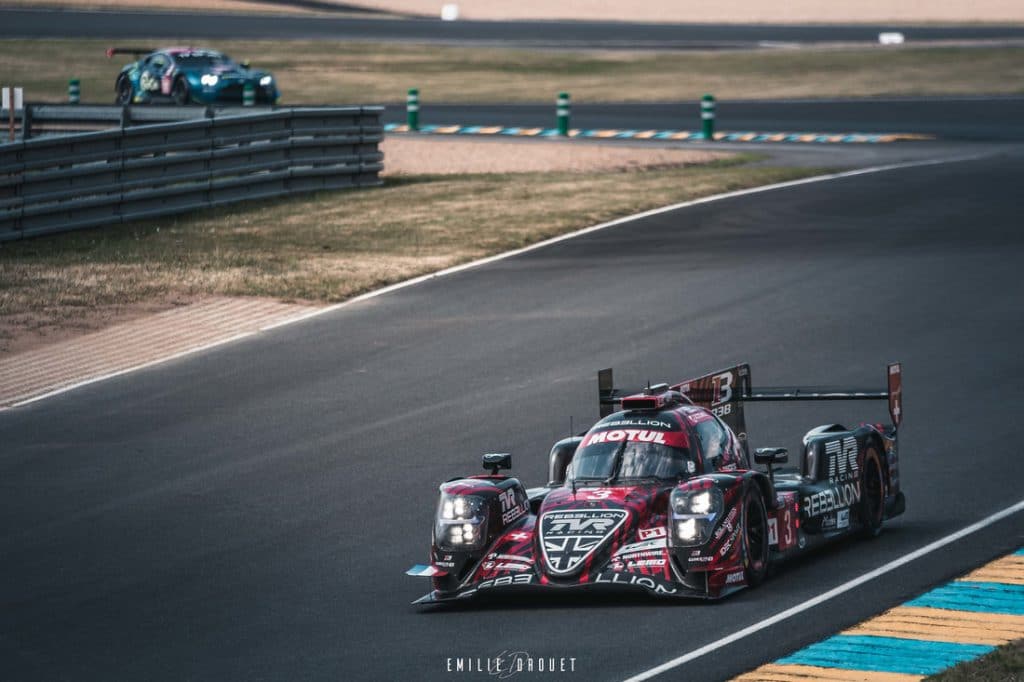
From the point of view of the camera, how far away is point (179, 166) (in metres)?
30.2

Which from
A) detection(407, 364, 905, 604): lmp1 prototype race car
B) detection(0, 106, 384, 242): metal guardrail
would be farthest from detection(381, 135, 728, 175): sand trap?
detection(407, 364, 905, 604): lmp1 prototype race car

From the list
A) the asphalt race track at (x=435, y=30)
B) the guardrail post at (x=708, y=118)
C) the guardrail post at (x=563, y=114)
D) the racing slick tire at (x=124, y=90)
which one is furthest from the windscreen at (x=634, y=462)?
the asphalt race track at (x=435, y=30)

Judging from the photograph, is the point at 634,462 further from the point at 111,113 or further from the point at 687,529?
the point at 111,113

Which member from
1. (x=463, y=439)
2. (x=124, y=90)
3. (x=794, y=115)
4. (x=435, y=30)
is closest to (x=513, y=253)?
(x=463, y=439)

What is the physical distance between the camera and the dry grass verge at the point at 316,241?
80.6 ft

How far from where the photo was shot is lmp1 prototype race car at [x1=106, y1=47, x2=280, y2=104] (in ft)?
147

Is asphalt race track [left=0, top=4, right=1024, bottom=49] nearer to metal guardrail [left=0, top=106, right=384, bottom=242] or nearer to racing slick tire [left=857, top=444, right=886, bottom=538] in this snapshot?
metal guardrail [left=0, top=106, right=384, bottom=242]

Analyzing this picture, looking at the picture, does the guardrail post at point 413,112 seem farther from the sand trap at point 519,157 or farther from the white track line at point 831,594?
the white track line at point 831,594

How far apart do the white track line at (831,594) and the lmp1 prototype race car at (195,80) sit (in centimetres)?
3319

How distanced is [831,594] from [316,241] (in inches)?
688

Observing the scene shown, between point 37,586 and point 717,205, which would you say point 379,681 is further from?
point 717,205

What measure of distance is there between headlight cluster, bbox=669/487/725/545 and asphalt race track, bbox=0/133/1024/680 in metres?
0.50

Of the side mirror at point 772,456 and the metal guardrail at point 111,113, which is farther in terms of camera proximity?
the metal guardrail at point 111,113

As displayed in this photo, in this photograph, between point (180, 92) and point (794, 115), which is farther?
point (794, 115)
